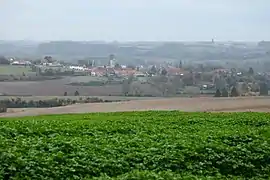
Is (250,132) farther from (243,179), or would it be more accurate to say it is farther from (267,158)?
(243,179)

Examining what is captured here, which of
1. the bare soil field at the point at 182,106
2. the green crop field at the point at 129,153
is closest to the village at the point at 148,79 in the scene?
the bare soil field at the point at 182,106

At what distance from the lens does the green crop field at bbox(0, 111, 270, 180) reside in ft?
30.8

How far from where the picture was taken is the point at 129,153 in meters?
11.0

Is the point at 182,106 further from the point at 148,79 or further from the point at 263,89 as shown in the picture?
the point at 148,79

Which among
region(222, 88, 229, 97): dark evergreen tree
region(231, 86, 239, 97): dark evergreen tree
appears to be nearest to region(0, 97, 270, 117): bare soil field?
region(231, 86, 239, 97): dark evergreen tree

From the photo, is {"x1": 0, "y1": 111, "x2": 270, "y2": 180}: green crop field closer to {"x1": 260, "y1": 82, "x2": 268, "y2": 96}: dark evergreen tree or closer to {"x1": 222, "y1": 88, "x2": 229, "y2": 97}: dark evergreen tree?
{"x1": 222, "y1": 88, "x2": 229, "y2": 97}: dark evergreen tree

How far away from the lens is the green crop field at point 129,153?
9.40 metres

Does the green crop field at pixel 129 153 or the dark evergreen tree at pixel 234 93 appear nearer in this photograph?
the green crop field at pixel 129 153

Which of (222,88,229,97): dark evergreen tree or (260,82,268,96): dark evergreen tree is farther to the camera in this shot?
(260,82,268,96): dark evergreen tree

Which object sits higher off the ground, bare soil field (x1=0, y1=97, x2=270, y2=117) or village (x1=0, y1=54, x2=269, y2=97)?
village (x1=0, y1=54, x2=269, y2=97)

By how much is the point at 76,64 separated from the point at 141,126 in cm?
4684

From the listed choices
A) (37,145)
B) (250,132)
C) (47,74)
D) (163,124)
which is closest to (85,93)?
(47,74)

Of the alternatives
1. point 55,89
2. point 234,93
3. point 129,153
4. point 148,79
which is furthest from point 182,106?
point 129,153

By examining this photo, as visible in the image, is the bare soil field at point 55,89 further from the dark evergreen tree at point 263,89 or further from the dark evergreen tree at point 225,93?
the dark evergreen tree at point 263,89
